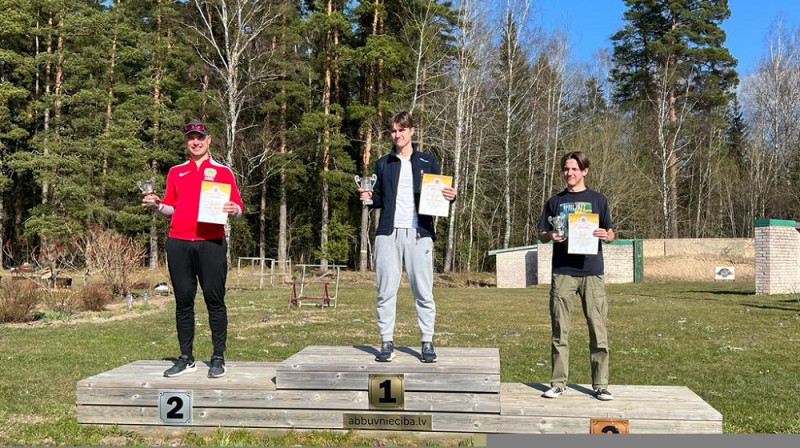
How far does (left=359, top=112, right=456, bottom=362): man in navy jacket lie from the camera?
5340 millimetres

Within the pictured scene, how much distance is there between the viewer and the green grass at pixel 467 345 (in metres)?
5.73

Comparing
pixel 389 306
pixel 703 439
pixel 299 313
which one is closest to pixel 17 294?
pixel 299 313

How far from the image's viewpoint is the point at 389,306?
17.7 feet

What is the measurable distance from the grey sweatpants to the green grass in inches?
39.3

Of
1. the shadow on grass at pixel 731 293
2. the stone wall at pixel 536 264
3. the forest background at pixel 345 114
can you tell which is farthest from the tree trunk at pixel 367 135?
the shadow on grass at pixel 731 293

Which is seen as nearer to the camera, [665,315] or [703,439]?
[703,439]

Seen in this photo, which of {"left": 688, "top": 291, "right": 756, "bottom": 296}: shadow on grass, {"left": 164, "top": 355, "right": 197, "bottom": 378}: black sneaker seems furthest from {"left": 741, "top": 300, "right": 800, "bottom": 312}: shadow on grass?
{"left": 164, "top": 355, "right": 197, "bottom": 378}: black sneaker

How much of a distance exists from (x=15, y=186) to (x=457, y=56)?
2873 centimetres

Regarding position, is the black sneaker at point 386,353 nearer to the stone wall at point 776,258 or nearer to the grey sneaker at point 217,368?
the grey sneaker at point 217,368

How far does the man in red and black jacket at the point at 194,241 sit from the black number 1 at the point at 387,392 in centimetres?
149

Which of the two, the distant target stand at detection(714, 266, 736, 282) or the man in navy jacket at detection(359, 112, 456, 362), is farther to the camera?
the distant target stand at detection(714, 266, 736, 282)

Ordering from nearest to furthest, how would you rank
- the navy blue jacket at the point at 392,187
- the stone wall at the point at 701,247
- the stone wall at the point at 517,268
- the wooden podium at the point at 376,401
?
the wooden podium at the point at 376,401
the navy blue jacket at the point at 392,187
the stone wall at the point at 517,268
the stone wall at the point at 701,247

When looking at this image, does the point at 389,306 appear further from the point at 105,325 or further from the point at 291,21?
the point at 291,21

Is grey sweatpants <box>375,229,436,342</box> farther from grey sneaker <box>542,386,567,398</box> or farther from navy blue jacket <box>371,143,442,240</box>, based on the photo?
grey sneaker <box>542,386,567,398</box>
